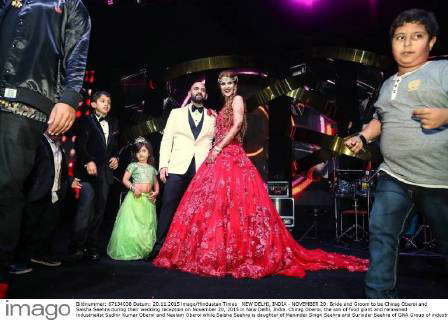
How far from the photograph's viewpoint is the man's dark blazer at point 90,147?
3.84m

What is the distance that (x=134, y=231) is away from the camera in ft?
12.6

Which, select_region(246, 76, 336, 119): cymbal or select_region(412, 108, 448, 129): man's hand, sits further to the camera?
select_region(246, 76, 336, 119): cymbal

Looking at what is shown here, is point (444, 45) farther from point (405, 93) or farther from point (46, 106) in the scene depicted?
point (46, 106)

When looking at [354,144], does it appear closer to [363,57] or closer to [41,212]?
[41,212]

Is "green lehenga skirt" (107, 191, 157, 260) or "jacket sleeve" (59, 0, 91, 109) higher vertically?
"jacket sleeve" (59, 0, 91, 109)

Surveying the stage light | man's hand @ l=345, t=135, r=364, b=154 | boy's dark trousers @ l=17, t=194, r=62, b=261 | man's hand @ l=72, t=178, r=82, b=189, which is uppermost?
the stage light

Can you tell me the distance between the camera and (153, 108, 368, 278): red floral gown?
113 inches

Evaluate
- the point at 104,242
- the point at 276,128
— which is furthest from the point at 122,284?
the point at 276,128

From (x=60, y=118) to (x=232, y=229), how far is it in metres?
1.69

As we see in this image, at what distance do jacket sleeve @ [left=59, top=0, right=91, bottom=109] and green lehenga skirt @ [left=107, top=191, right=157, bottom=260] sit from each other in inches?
88.0

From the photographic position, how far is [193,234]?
3.04 m

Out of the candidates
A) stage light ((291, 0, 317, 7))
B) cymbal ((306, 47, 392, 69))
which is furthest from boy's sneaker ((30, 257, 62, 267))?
stage light ((291, 0, 317, 7))

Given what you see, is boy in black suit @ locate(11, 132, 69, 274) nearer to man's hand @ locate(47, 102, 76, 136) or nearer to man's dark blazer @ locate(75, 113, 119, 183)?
man's dark blazer @ locate(75, 113, 119, 183)

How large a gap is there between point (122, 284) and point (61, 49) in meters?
1.55
